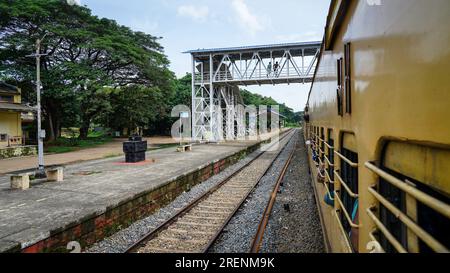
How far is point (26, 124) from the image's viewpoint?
1442 inches

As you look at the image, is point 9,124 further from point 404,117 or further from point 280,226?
point 404,117

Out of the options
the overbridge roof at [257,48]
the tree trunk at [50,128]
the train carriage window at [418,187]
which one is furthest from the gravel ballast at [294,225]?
the tree trunk at [50,128]

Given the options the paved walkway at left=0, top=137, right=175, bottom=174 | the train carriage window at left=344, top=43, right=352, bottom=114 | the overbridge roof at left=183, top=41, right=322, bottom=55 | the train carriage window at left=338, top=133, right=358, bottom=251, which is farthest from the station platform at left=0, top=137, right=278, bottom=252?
the overbridge roof at left=183, top=41, right=322, bottom=55

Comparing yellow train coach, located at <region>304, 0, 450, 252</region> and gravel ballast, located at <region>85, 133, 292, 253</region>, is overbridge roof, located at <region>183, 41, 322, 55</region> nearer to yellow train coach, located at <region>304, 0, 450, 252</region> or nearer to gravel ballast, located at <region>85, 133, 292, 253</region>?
gravel ballast, located at <region>85, 133, 292, 253</region>

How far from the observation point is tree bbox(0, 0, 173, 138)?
21.3 m

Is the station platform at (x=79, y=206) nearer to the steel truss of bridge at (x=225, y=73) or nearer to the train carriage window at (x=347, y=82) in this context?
the train carriage window at (x=347, y=82)

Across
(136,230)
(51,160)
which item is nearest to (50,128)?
(51,160)

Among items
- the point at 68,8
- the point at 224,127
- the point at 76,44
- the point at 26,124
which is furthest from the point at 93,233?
the point at 26,124

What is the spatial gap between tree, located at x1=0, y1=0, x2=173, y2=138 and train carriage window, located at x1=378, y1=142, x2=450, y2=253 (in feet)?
78.2

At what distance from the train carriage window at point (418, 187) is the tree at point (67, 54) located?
23830 mm

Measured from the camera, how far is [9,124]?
22.7 metres

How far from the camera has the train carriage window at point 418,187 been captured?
1.07 meters

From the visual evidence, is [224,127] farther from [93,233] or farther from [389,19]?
[389,19]

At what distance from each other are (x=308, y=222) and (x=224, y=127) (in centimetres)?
2881
